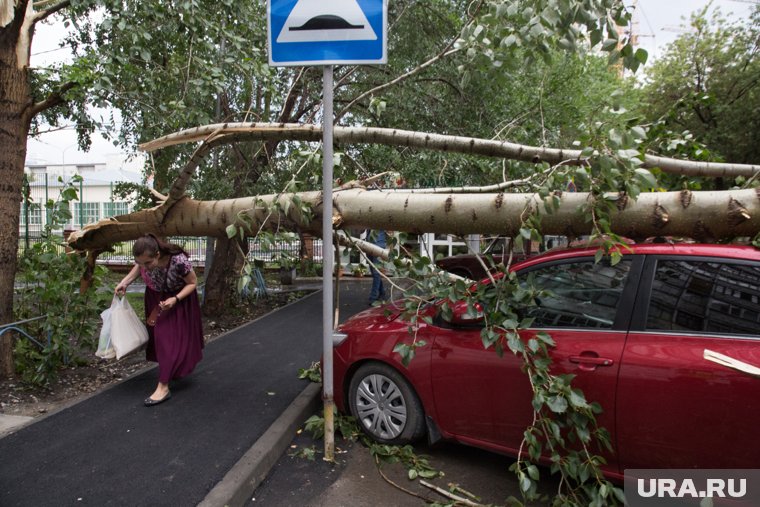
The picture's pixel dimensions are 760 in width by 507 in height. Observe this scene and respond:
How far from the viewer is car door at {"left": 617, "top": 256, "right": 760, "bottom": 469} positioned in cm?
253

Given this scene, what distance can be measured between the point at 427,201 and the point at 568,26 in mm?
1432

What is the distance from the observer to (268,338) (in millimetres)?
7305

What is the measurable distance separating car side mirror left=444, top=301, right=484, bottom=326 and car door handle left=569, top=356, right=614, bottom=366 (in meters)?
0.60

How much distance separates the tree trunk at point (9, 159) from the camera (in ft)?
16.4

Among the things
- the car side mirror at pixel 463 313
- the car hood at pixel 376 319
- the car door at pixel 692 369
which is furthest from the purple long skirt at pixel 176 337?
the car door at pixel 692 369

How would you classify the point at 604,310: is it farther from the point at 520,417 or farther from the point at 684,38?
the point at 684,38

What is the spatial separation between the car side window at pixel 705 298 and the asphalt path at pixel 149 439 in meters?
2.95

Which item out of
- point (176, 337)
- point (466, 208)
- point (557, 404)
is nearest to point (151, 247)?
point (176, 337)

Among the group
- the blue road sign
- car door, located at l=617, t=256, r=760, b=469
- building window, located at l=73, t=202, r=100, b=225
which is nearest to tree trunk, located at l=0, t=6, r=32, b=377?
the blue road sign

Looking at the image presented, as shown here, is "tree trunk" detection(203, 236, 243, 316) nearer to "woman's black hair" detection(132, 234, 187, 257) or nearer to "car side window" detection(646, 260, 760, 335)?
"woman's black hair" detection(132, 234, 187, 257)

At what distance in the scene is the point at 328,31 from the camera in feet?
10.7

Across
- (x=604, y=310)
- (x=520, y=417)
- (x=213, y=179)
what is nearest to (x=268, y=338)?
(x=213, y=179)

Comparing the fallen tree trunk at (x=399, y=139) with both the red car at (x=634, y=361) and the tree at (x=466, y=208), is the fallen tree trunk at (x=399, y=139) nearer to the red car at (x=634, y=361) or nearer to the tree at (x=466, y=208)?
the tree at (x=466, y=208)

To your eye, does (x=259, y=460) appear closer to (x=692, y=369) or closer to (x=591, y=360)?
(x=591, y=360)
